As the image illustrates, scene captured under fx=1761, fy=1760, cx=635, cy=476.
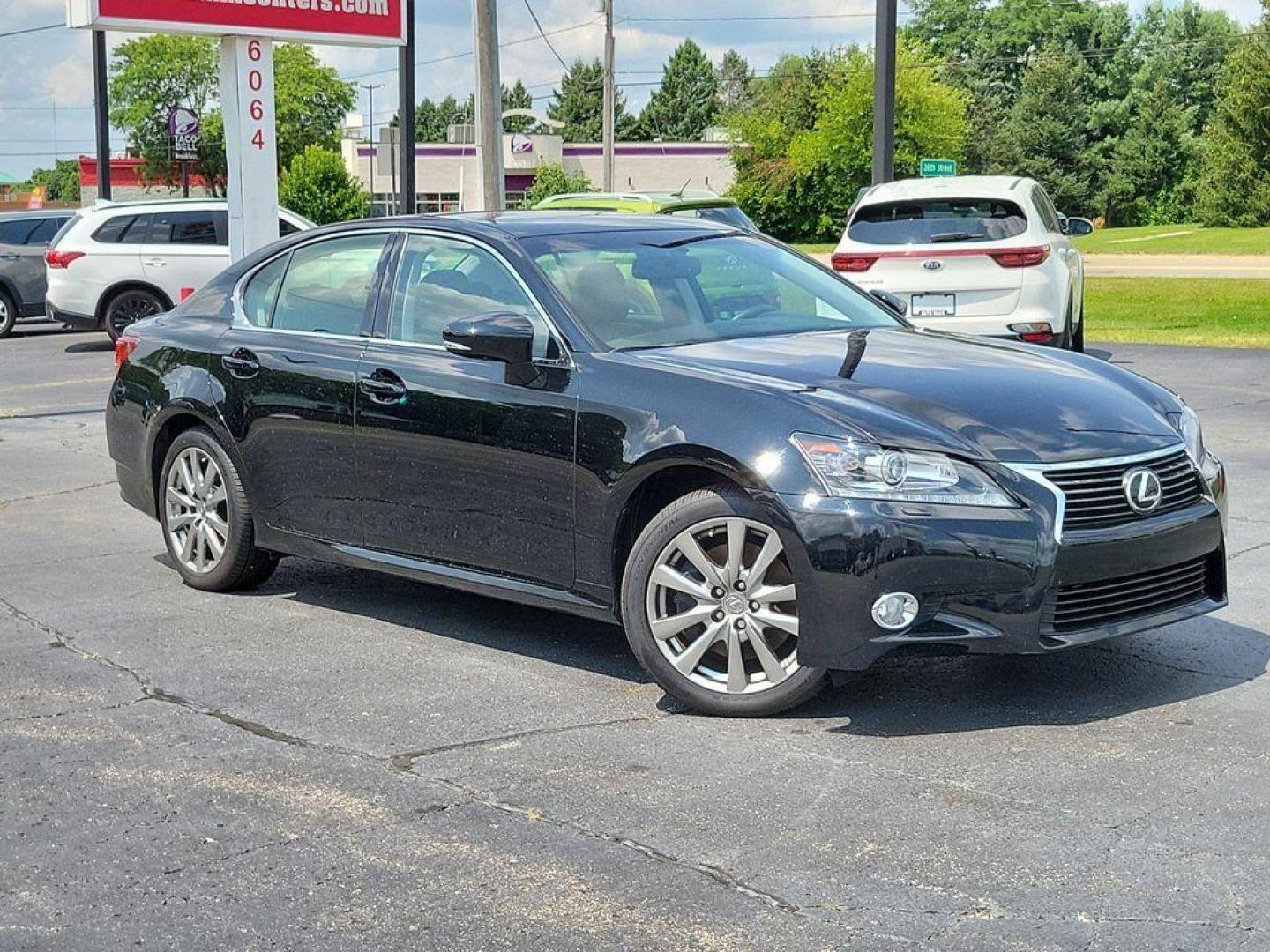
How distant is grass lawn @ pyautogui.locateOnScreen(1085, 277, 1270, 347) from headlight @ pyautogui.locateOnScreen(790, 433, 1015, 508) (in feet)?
36.7

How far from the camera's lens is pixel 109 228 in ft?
70.8

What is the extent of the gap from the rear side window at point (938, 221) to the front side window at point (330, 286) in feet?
27.1

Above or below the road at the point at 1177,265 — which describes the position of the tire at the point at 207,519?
above

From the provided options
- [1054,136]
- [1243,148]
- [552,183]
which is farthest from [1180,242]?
[1054,136]

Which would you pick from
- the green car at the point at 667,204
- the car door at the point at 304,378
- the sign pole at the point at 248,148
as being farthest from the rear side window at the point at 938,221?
the car door at the point at 304,378

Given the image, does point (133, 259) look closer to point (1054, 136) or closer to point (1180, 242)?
point (1180, 242)

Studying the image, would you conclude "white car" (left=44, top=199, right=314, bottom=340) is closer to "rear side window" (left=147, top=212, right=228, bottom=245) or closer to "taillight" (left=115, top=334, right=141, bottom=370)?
"rear side window" (left=147, top=212, right=228, bottom=245)

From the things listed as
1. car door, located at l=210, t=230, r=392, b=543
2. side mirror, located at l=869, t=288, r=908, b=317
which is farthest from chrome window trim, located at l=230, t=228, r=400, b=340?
side mirror, located at l=869, t=288, r=908, b=317

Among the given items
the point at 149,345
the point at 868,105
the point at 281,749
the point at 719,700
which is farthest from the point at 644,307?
the point at 868,105

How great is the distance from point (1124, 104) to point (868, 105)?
1720 centimetres

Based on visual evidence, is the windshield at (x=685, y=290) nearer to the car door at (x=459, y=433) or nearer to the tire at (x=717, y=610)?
the car door at (x=459, y=433)

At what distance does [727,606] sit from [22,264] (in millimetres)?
21390

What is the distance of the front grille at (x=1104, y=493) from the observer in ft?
17.1

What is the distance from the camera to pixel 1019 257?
14.3 metres
